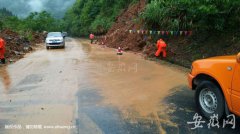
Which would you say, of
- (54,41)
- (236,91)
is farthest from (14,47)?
(236,91)

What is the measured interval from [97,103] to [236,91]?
3481 millimetres

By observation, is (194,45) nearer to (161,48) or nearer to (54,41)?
(161,48)

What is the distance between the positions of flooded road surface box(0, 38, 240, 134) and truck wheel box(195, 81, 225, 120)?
33 cm

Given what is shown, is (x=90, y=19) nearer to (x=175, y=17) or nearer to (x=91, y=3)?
(x=91, y=3)

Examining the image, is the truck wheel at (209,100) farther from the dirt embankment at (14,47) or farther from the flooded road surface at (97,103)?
the dirt embankment at (14,47)

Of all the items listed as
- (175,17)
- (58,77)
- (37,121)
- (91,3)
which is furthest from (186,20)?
(91,3)

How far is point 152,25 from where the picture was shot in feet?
66.1

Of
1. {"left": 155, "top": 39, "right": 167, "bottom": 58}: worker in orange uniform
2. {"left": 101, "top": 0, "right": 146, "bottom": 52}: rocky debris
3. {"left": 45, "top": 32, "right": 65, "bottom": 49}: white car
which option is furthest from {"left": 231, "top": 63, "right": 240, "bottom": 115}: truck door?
{"left": 45, "top": 32, "right": 65, "bottom": 49}: white car

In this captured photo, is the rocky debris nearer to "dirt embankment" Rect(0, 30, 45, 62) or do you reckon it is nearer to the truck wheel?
"dirt embankment" Rect(0, 30, 45, 62)

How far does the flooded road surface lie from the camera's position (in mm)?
5499

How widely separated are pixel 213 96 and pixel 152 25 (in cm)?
1505

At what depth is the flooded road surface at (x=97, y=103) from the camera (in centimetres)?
550

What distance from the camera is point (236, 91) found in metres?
4.82

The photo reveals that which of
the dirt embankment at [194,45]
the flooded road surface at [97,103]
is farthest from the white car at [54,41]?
the flooded road surface at [97,103]
